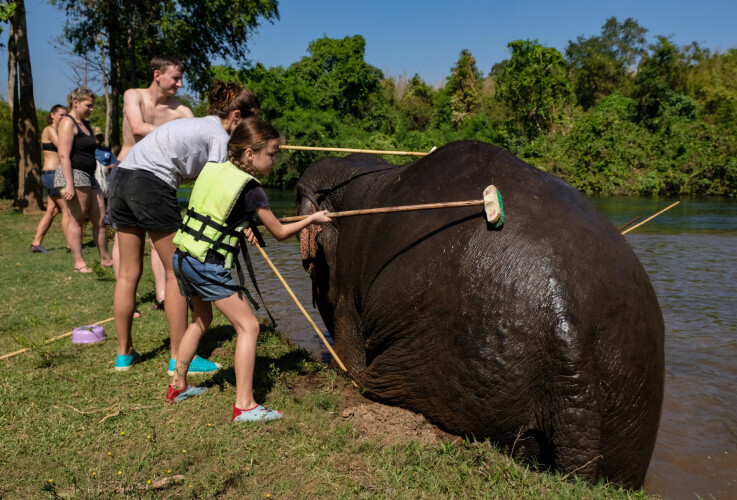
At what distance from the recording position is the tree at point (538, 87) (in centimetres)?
3225

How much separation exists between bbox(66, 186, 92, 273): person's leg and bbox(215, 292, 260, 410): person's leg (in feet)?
16.8

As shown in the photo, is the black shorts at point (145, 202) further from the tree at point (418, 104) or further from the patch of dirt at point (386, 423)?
the tree at point (418, 104)

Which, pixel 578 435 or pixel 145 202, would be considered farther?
pixel 145 202

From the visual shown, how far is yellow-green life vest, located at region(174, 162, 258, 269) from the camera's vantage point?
3.30 meters

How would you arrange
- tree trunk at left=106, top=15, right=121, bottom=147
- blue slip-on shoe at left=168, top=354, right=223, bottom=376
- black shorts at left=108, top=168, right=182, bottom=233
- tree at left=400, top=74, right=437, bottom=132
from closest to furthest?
1. black shorts at left=108, top=168, right=182, bottom=233
2. blue slip-on shoe at left=168, top=354, right=223, bottom=376
3. tree trunk at left=106, top=15, right=121, bottom=147
4. tree at left=400, top=74, right=437, bottom=132

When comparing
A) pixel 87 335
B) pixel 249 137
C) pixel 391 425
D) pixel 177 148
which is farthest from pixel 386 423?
pixel 87 335

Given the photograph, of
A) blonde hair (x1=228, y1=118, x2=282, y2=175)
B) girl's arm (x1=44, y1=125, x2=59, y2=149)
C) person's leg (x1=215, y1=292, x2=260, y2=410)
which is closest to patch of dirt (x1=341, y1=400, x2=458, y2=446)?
person's leg (x1=215, y1=292, x2=260, y2=410)

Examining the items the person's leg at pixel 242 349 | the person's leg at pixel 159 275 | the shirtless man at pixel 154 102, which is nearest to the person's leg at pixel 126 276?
the shirtless man at pixel 154 102

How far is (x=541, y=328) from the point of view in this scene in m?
2.74

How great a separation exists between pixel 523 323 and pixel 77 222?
6857 millimetres

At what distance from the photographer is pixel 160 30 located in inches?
727

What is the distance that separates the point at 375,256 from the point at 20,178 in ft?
48.3

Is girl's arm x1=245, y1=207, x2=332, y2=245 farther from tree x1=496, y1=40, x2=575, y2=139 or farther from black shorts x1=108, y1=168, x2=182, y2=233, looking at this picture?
tree x1=496, y1=40, x2=575, y2=139

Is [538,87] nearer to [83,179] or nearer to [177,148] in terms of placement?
[83,179]
